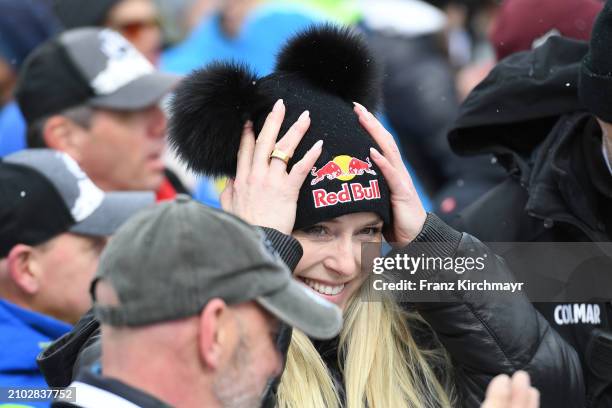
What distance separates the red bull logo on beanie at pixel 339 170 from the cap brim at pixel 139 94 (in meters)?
1.82

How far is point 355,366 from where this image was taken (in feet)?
9.12

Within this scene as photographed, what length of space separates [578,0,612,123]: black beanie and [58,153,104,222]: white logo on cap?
5.49 feet

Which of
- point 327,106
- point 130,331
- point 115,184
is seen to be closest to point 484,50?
point 115,184

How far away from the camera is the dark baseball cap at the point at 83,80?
14.4 feet

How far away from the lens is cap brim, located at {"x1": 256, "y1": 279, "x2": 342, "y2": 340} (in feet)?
6.46

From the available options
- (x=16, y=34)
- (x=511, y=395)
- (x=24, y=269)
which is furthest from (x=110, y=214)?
(x=16, y=34)

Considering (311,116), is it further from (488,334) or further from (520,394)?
(520,394)

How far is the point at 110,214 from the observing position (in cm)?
368

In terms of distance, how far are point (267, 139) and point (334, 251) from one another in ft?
1.10

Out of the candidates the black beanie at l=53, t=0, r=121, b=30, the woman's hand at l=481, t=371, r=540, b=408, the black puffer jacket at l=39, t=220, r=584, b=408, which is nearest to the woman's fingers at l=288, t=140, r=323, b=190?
the black puffer jacket at l=39, t=220, r=584, b=408

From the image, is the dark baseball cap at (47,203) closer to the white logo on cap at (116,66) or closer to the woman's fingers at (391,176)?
the white logo on cap at (116,66)

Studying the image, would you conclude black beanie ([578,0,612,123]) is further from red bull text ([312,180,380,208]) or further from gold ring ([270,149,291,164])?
gold ring ([270,149,291,164])

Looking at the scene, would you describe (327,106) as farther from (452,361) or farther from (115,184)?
(115,184)

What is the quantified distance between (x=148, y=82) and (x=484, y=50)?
3977mm
